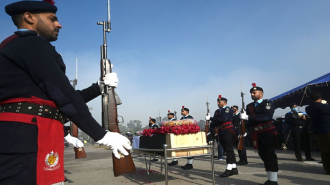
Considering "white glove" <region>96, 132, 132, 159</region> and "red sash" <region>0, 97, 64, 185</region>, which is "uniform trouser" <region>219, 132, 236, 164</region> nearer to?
"white glove" <region>96, 132, 132, 159</region>

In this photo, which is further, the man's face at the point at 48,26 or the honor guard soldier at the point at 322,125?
the honor guard soldier at the point at 322,125

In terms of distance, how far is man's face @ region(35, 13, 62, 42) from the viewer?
6.04 ft

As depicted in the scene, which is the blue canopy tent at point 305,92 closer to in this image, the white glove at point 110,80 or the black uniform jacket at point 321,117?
the black uniform jacket at point 321,117

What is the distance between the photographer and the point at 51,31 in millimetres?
1888

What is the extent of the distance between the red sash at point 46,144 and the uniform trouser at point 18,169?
3 cm

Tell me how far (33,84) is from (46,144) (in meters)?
0.42

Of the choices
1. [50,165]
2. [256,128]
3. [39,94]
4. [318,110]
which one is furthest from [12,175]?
[318,110]

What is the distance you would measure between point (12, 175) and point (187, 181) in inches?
206

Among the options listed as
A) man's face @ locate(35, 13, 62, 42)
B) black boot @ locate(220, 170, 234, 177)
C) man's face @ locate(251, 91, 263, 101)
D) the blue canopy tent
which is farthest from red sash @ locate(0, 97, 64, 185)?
the blue canopy tent

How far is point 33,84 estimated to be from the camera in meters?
1.64

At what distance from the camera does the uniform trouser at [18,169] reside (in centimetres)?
146

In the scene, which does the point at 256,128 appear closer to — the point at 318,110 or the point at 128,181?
the point at 318,110

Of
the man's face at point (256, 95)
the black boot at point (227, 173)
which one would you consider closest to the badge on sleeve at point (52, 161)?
the man's face at point (256, 95)

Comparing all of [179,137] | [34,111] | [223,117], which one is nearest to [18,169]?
[34,111]
